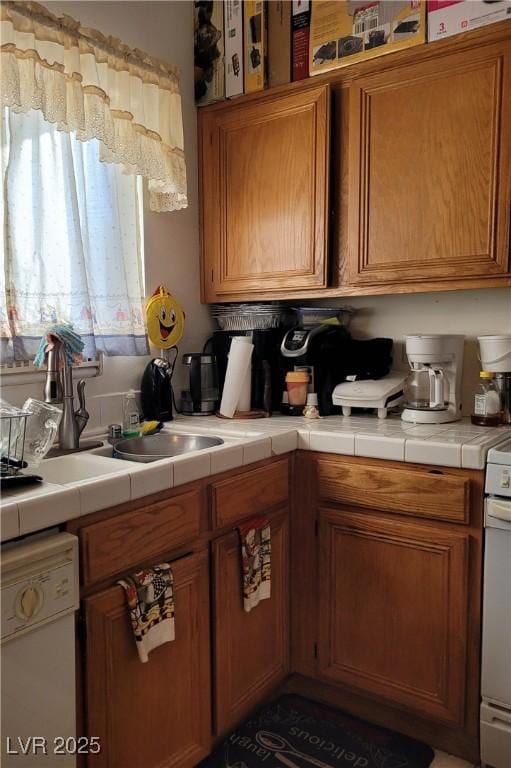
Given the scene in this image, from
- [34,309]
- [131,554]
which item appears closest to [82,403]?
[34,309]

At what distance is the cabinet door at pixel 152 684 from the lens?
1283 millimetres

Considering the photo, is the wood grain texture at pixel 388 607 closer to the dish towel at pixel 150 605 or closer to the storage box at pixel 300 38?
the dish towel at pixel 150 605

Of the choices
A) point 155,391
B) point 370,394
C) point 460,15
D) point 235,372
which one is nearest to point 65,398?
point 155,391

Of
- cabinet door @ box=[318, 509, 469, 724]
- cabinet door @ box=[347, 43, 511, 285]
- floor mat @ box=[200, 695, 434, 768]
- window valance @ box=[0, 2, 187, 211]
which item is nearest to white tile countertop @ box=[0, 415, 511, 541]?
cabinet door @ box=[318, 509, 469, 724]

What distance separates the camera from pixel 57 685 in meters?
1.17

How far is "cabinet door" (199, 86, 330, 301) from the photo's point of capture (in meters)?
2.09

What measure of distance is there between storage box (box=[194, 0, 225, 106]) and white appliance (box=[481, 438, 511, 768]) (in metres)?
1.71

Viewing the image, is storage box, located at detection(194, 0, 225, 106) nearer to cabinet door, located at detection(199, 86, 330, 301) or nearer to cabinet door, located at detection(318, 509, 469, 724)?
cabinet door, located at detection(199, 86, 330, 301)

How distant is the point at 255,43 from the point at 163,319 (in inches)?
42.9

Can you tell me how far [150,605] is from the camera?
1.38 meters

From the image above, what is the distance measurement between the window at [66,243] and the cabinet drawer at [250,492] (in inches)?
25.6

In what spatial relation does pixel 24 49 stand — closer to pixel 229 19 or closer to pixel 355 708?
pixel 229 19

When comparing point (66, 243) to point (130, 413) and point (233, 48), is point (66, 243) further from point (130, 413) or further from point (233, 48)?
point (233, 48)

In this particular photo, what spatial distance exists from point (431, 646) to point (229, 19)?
2.31 meters
